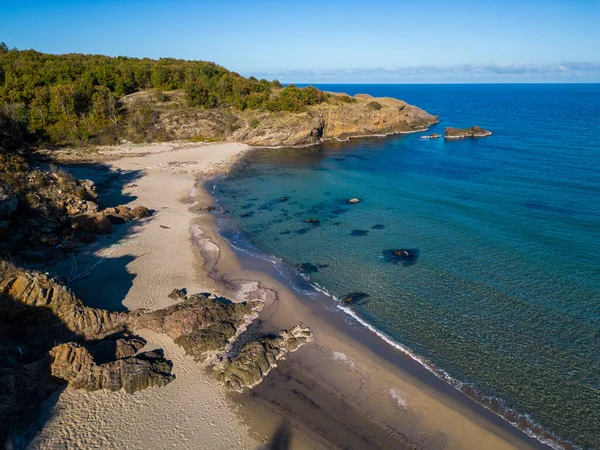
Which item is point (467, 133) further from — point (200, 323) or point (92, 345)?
point (92, 345)

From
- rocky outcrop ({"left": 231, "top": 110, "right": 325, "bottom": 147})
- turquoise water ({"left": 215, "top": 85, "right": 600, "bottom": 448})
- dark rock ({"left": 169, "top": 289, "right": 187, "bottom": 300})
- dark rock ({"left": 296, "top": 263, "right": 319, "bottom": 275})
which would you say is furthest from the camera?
rocky outcrop ({"left": 231, "top": 110, "right": 325, "bottom": 147})

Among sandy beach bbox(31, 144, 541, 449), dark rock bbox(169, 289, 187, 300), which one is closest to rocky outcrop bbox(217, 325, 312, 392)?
sandy beach bbox(31, 144, 541, 449)

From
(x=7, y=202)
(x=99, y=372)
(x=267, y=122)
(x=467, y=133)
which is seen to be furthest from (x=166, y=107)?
(x=99, y=372)

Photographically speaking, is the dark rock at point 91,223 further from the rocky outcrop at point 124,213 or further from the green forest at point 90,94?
the green forest at point 90,94

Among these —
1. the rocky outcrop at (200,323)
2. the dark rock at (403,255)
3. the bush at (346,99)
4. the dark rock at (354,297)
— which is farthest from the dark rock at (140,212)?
the bush at (346,99)

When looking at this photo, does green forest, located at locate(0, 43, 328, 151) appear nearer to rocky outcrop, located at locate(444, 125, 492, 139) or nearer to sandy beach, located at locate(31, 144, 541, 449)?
rocky outcrop, located at locate(444, 125, 492, 139)
